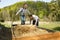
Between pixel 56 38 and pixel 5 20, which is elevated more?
pixel 56 38

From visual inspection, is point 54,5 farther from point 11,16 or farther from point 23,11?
point 23,11

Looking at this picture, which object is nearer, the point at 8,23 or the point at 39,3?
the point at 39,3

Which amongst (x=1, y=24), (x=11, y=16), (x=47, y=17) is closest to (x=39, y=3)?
(x=47, y=17)

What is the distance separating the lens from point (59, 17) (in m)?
14.5

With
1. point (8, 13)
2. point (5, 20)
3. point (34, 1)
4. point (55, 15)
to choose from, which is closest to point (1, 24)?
point (5, 20)

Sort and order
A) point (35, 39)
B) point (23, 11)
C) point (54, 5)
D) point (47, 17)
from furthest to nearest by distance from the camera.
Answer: point (47, 17) < point (54, 5) < point (23, 11) < point (35, 39)

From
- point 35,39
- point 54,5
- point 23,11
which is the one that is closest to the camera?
point 35,39

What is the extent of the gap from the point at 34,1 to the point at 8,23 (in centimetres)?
292

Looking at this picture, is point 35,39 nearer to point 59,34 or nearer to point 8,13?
point 59,34

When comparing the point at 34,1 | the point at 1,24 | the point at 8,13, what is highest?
the point at 34,1

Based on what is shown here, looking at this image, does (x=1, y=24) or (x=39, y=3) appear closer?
(x=39, y=3)

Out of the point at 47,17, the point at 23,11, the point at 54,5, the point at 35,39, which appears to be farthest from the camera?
the point at 47,17

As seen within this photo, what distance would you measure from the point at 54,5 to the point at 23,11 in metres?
5.68

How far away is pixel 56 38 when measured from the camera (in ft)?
11.0
